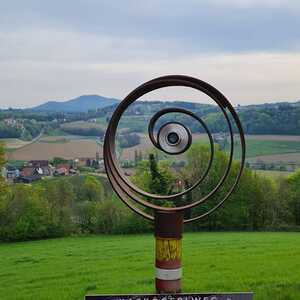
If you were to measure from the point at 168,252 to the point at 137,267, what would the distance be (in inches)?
374

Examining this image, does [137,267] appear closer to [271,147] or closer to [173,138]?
[173,138]

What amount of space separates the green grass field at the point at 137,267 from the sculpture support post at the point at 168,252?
4872 millimetres

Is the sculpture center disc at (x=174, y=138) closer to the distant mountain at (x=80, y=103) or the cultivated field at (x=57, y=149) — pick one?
the cultivated field at (x=57, y=149)

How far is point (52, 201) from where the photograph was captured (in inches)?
1416

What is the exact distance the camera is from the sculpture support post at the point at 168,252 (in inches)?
371

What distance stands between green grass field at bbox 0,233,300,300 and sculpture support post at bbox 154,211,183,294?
16.0 feet

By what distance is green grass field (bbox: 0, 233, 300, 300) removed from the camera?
49.5 feet

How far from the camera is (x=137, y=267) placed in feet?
61.3

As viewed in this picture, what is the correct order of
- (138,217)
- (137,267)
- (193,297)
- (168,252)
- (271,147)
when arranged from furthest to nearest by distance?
(271,147) → (138,217) → (137,267) → (168,252) → (193,297)

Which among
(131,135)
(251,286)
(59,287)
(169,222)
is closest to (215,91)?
(169,222)

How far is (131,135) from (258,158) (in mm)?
17919

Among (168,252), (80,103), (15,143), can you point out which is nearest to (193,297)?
(168,252)

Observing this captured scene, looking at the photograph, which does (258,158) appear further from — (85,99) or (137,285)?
(85,99)

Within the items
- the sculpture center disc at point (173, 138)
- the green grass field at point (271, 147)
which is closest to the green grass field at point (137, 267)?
the sculpture center disc at point (173, 138)
